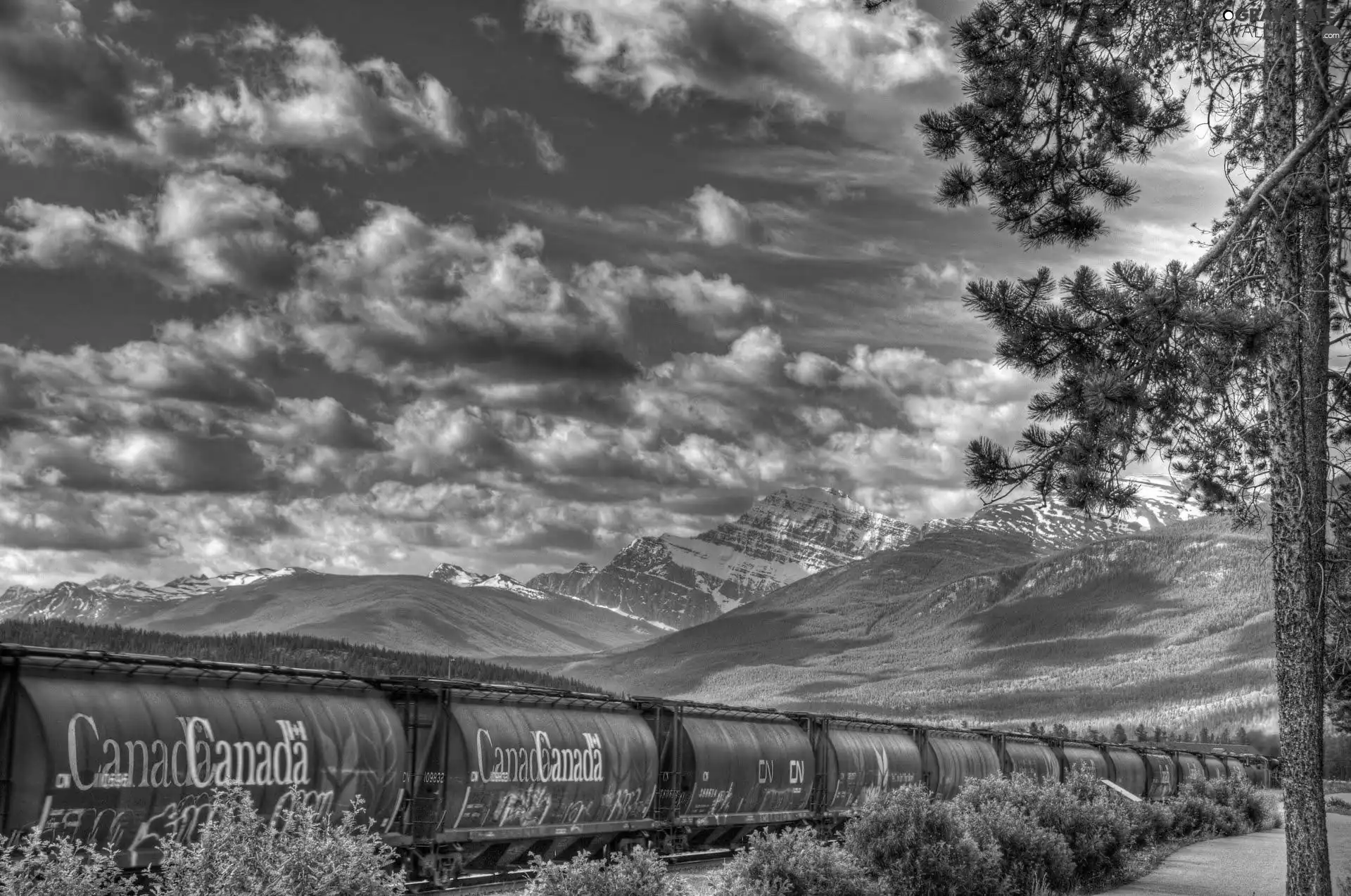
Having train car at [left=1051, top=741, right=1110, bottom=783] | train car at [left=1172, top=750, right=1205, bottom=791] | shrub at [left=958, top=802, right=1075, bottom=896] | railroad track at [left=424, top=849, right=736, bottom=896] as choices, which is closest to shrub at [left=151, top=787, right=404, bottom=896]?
railroad track at [left=424, top=849, right=736, bottom=896]

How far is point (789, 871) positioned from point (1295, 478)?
8253mm

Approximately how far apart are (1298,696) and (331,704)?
13330 mm

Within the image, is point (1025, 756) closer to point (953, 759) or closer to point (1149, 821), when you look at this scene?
point (953, 759)

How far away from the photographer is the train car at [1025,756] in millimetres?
41688

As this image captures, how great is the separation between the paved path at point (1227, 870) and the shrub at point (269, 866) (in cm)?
1743

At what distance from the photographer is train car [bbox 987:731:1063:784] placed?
137 ft

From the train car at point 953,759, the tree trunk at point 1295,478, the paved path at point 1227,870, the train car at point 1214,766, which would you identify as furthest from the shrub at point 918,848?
the train car at point 1214,766

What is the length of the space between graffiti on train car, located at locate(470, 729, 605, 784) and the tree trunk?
12.0 metres

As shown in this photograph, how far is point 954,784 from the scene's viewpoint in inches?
1511

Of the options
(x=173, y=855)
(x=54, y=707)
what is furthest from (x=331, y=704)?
(x=173, y=855)

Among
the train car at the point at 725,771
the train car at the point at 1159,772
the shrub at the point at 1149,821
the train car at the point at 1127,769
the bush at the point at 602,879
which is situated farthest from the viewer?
the train car at the point at 1159,772

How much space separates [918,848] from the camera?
1792 centimetres

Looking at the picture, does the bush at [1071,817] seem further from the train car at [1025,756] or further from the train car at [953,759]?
the train car at [1025,756]

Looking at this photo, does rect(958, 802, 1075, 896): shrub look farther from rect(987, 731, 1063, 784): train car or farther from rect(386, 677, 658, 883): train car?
rect(987, 731, 1063, 784): train car
